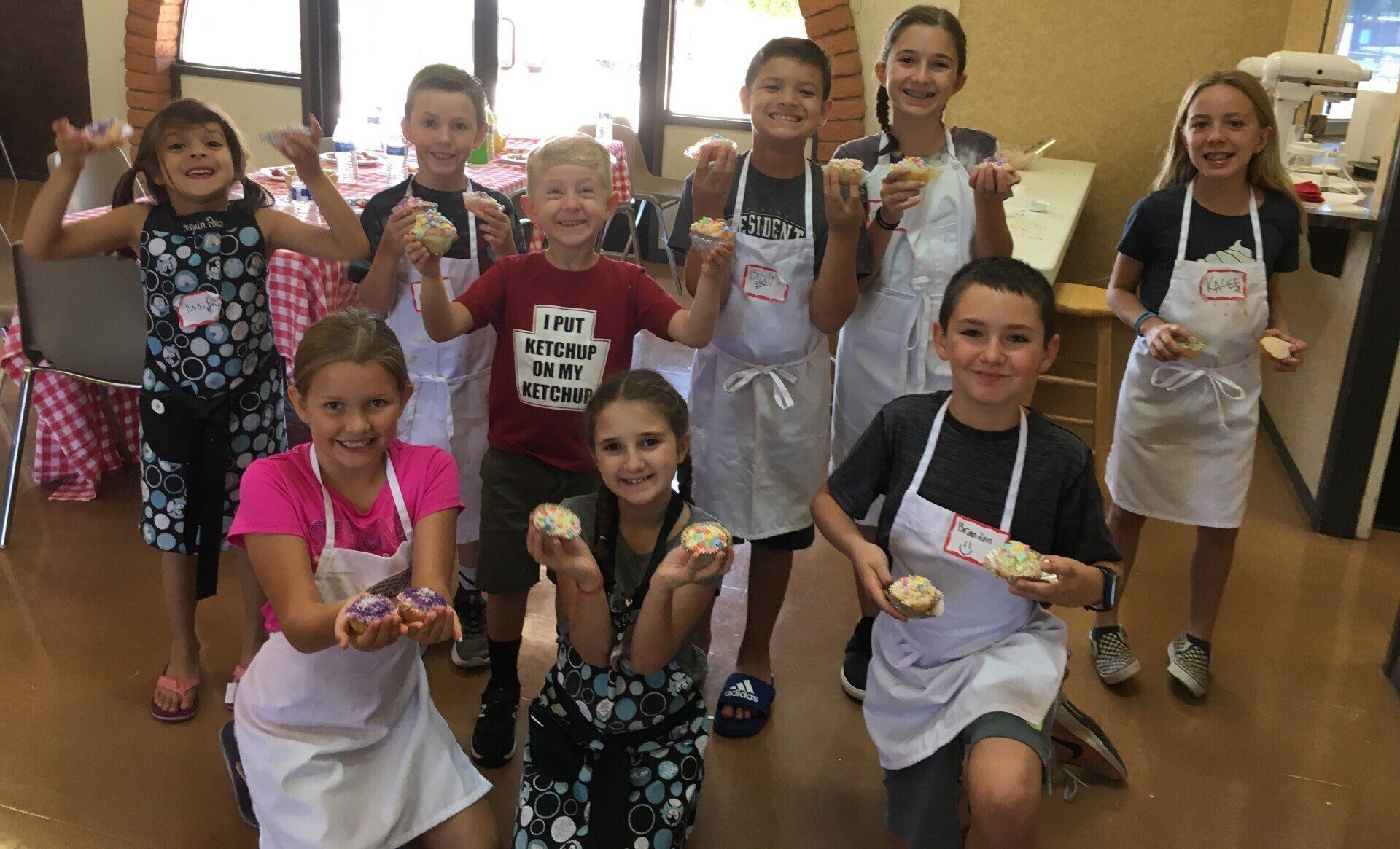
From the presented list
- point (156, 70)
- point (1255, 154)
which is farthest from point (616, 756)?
point (156, 70)

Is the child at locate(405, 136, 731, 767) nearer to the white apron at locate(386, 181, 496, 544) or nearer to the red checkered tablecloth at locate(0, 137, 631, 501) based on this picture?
the white apron at locate(386, 181, 496, 544)

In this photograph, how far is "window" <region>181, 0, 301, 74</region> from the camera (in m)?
7.30

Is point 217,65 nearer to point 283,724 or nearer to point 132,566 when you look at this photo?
point 132,566

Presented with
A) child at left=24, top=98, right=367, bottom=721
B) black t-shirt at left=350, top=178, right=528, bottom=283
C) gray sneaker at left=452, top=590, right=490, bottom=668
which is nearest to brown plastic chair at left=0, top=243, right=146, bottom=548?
child at left=24, top=98, right=367, bottom=721

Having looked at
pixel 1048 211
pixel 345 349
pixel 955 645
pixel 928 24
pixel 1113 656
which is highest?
pixel 928 24

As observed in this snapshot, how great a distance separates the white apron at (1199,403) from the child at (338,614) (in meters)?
1.67

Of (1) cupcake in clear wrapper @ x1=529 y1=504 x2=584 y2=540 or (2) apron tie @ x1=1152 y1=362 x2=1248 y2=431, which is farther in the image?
(2) apron tie @ x1=1152 y1=362 x2=1248 y2=431

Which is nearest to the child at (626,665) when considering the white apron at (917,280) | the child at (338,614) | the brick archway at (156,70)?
the child at (338,614)

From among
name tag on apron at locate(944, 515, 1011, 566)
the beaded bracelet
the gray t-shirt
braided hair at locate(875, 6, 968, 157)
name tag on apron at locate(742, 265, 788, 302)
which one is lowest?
the gray t-shirt

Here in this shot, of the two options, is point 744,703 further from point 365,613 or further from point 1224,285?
point 1224,285

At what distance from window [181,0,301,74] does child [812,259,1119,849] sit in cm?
675

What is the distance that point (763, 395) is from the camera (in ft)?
7.39

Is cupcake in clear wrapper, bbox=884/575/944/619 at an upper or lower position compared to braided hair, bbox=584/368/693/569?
lower

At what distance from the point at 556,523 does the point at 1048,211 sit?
287 cm
